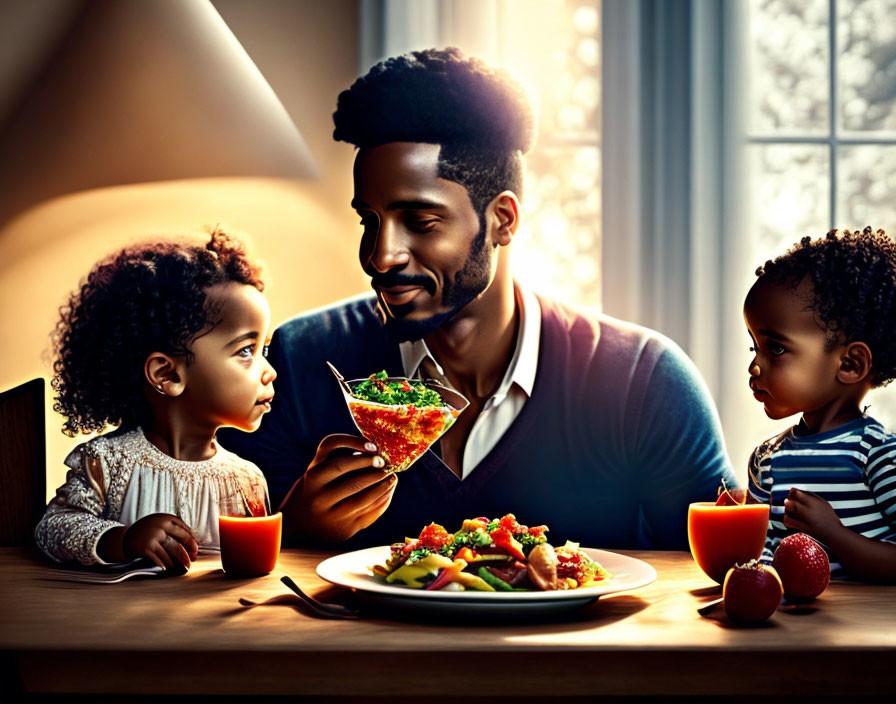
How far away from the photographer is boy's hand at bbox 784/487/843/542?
1.51 m

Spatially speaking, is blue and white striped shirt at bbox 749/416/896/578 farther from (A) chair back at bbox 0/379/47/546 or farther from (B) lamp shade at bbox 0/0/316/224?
(A) chair back at bbox 0/379/47/546

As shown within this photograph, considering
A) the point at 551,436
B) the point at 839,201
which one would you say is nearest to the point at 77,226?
the point at 551,436

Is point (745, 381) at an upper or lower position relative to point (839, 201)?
lower

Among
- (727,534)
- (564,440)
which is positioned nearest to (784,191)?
(564,440)

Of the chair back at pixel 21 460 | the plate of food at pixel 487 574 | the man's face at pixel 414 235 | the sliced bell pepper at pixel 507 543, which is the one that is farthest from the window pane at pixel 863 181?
the chair back at pixel 21 460

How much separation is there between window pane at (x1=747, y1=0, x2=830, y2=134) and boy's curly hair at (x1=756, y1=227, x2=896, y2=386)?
0.70 meters

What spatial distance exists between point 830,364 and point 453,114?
79 centimetres

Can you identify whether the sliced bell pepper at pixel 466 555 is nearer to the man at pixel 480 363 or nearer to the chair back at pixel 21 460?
the man at pixel 480 363

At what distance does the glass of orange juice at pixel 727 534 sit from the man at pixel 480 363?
0.48m

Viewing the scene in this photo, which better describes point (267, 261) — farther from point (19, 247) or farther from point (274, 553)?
point (274, 553)

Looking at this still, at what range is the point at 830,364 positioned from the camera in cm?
171

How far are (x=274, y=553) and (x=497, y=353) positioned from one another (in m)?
0.65

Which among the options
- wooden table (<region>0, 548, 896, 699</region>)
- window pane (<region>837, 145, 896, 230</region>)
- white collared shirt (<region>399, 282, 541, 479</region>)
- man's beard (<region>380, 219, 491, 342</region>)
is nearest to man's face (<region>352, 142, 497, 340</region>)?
man's beard (<region>380, 219, 491, 342</region>)

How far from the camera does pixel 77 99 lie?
2236 millimetres
